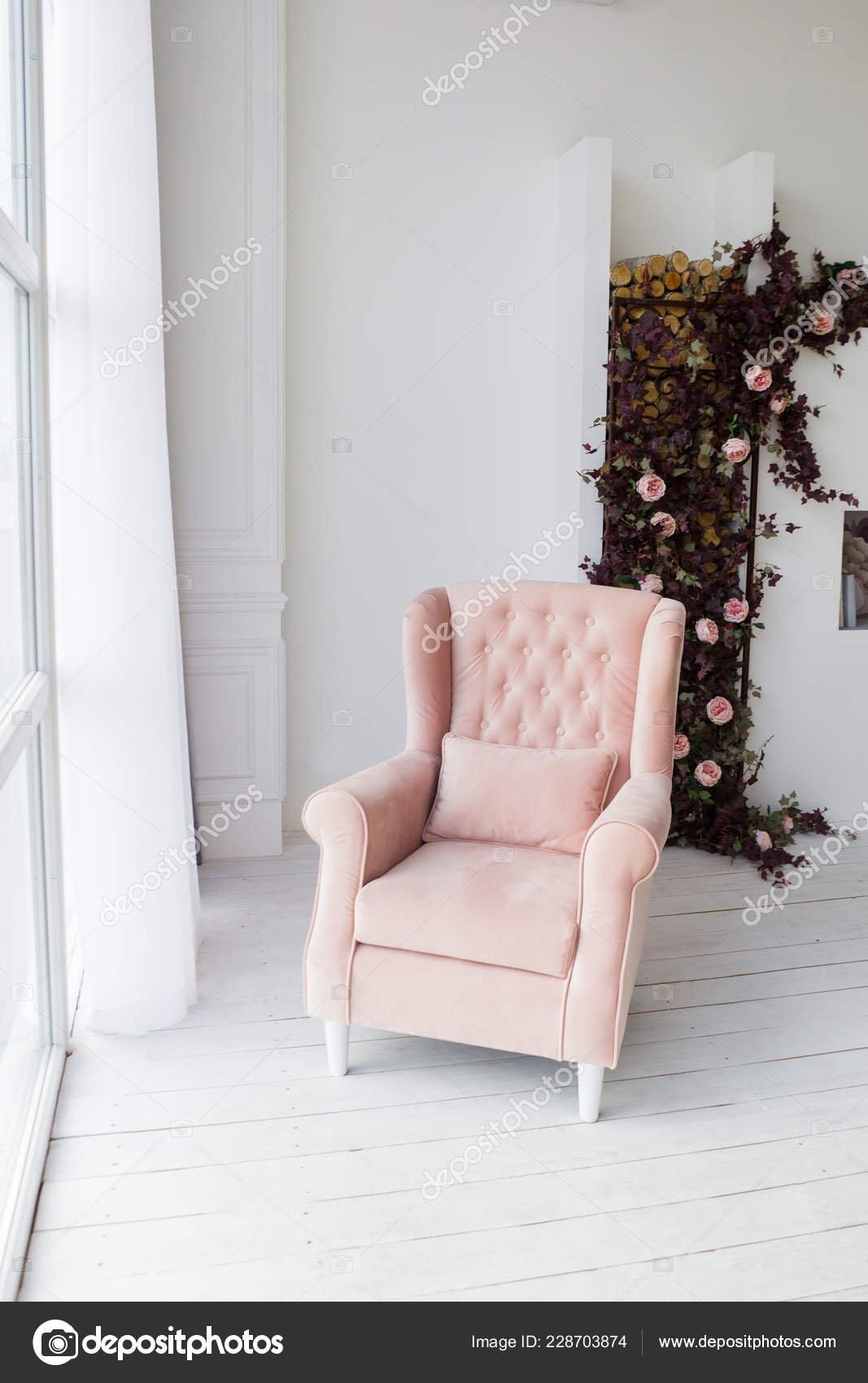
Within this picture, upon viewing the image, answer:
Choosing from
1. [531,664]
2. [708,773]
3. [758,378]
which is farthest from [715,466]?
[531,664]

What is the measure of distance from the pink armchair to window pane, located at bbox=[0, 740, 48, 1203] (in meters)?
0.57

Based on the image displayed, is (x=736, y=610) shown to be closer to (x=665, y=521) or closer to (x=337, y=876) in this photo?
(x=665, y=521)

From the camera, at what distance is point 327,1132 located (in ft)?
6.75

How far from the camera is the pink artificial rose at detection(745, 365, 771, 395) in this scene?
3.62 meters

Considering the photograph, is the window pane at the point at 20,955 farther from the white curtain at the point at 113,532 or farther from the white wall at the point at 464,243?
the white wall at the point at 464,243

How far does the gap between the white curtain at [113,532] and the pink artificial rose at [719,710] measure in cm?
204

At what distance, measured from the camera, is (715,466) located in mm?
3764

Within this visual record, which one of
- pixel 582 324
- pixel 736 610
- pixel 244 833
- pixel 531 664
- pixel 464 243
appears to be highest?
pixel 464 243

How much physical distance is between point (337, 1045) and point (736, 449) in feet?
8.20

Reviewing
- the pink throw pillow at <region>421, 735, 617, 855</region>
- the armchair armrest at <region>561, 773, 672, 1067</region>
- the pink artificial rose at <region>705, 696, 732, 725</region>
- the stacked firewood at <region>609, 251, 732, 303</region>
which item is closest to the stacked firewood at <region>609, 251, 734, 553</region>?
the stacked firewood at <region>609, 251, 732, 303</region>
